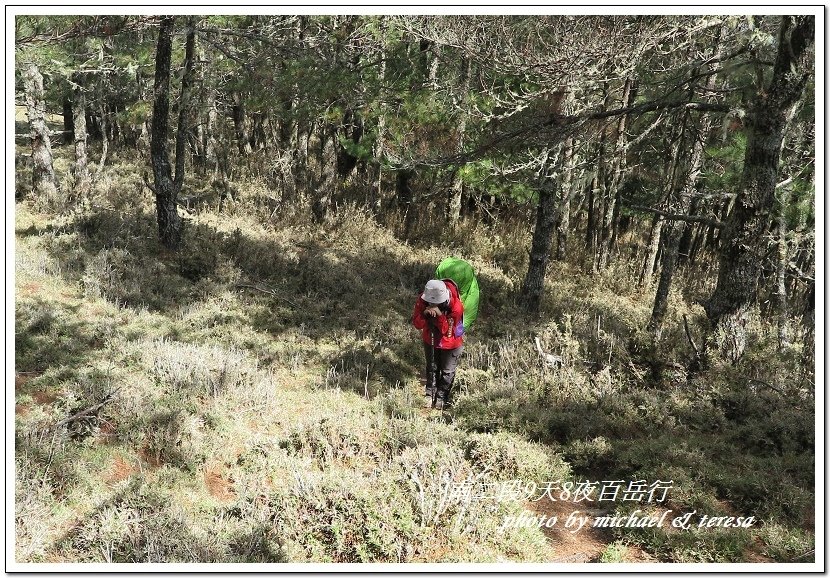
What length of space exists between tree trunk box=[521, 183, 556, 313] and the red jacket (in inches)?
155

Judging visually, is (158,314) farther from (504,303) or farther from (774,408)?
(774,408)

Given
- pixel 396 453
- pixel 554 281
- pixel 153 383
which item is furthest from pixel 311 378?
pixel 554 281

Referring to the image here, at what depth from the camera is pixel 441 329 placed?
244 inches

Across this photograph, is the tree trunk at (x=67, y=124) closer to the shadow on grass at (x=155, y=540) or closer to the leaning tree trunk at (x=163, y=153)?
the leaning tree trunk at (x=163, y=153)

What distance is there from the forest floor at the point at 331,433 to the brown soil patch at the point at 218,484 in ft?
0.08

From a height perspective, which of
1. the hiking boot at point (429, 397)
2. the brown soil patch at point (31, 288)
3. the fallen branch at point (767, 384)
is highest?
the fallen branch at point (767, 384)

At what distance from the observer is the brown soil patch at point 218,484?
172 inches

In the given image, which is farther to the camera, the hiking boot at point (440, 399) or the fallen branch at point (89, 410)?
the hiking boot at point (440, 399)

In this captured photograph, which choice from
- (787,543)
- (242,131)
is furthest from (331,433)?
(242,131)

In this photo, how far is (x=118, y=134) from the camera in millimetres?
26141

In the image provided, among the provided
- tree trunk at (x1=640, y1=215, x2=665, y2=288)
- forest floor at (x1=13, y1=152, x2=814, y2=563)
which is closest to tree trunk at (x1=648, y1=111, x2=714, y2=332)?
forest floor at (x1=13, y1=152, x2=814, y2=563)

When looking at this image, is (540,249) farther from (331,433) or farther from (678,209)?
(331,433)

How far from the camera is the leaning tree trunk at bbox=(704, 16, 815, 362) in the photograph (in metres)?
5.11

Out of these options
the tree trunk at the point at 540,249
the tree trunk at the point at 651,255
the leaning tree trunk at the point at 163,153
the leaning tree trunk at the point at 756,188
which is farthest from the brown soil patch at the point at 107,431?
the tree trunk at the point at 651,255
